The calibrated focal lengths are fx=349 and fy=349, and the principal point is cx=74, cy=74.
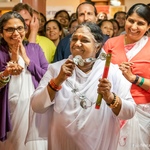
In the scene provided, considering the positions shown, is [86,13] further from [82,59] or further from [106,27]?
[82,59]

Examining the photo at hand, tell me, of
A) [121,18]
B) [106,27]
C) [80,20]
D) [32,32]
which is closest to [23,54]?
[32,32]

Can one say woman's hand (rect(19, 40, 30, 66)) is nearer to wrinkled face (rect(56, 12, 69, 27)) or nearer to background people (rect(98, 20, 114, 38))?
background people (rect(98, 20, 114, 38))

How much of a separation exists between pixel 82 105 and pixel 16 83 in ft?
2.54

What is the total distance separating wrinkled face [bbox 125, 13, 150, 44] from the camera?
2283 mm

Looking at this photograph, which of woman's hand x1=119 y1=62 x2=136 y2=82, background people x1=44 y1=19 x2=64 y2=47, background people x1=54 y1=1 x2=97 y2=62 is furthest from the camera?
background people x1=44 y1=19 x2=64 y2=47

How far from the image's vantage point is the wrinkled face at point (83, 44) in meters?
1.77

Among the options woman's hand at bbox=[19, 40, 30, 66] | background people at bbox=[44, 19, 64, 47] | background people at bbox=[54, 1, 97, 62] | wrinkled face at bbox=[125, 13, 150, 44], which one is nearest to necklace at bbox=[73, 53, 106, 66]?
wrinkled face at bbox=[125, 13, 150, 44]

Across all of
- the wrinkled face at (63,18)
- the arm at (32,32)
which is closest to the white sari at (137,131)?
the arm at (32,32)

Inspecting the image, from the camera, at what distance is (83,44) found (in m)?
1.78

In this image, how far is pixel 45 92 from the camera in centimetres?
169

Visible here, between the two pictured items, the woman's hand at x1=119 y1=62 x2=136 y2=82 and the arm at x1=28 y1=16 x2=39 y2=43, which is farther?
the arm at x1=28 y1=16 x2=39 y2=43

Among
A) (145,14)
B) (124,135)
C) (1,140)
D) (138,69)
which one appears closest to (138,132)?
(124,135)

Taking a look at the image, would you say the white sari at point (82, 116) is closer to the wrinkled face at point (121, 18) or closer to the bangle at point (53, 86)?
the bangle at point (53, 86)

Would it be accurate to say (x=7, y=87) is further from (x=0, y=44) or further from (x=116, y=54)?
(x=116, y=54)
